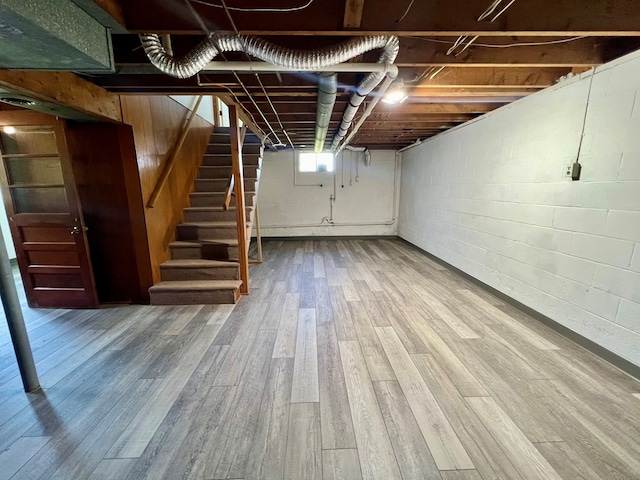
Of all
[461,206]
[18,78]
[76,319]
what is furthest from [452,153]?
[76,319]

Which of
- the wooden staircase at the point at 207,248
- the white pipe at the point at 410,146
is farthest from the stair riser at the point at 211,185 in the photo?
the white pipe at the point at 410,146

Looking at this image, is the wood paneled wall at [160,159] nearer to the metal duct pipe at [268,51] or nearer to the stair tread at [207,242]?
the stair tread at [207,242]

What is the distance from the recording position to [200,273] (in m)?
3.14

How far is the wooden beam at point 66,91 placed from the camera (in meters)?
1.65

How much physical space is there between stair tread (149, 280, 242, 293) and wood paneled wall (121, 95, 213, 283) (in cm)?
14

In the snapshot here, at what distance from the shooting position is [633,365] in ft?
5.86

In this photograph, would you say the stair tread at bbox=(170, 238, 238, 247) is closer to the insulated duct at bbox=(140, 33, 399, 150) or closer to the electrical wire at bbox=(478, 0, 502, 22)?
the insulated duct at bbox=(140, 33, 399, 150)

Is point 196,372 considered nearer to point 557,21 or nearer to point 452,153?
point 557,21

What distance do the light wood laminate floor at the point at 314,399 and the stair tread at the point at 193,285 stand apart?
0.26 m

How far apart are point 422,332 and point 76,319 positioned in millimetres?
3284

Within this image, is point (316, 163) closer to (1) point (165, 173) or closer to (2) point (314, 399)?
(1) point (165, 173)

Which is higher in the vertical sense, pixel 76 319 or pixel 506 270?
pixel 506 270

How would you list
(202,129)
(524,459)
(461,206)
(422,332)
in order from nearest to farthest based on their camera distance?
(524,459)
(422,332)
(461,206)
(202,129)

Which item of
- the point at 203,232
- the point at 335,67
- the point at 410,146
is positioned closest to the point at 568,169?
the point at 335,67
